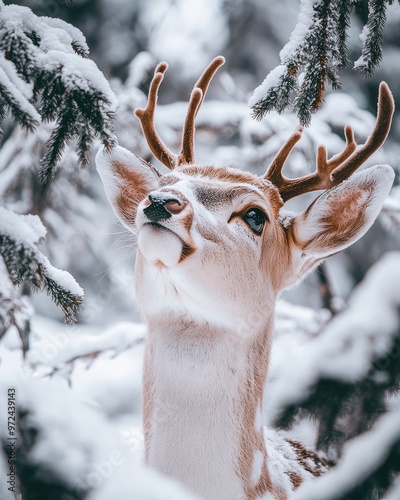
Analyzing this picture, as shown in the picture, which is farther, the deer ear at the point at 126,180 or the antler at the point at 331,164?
the deer ear at the point at 126,180

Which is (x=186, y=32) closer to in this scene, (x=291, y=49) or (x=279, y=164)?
(x=279, y=164)

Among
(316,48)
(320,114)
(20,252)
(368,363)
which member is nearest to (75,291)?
(20,252)

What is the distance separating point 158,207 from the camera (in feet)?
7.29

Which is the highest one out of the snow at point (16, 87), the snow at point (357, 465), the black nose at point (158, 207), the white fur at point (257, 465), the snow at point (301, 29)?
the snow at point (301, 29)

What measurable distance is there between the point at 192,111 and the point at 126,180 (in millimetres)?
429

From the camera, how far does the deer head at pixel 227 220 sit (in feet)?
7.61

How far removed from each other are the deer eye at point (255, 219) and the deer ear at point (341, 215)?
0.23 metres

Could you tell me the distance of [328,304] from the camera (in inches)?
217

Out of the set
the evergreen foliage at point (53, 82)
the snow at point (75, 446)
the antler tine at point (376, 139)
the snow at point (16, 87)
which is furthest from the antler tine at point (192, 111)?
the snow at point (75, 446)

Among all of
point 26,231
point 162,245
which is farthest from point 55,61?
point 162,245

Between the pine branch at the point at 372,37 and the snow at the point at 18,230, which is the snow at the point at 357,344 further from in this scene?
the pine branch at the point at 372,37

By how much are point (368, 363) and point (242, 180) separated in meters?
1.31

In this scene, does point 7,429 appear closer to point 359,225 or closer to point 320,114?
point 359,225

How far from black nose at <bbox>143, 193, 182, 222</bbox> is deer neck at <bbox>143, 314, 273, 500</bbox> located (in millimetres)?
407
